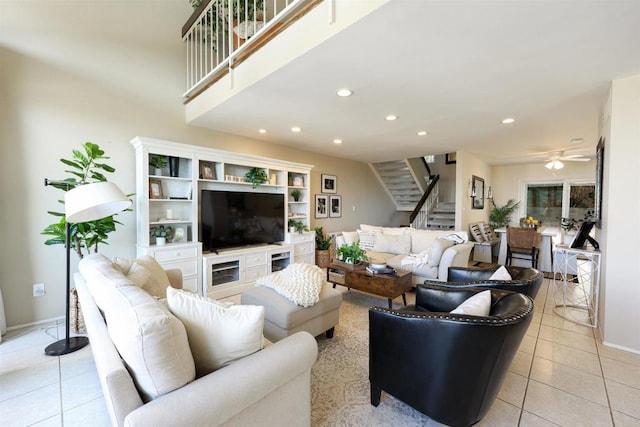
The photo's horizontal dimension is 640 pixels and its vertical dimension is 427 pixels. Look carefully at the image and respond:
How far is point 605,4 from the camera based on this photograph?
155 cm

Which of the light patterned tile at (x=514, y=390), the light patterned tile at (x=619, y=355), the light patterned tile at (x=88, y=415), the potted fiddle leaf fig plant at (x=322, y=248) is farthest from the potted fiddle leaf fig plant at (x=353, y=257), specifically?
the light patterned tile at (x=88, y=415)

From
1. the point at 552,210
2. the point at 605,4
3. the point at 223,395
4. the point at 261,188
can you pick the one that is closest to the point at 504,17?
the point at 605,4

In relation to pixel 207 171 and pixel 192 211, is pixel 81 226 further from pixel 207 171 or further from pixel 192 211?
pixel 207 171

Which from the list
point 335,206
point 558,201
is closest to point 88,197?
point 335,206

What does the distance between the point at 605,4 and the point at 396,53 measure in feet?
3.77

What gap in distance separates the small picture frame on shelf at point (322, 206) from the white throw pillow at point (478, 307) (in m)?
4.38

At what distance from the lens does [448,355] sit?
1382mm

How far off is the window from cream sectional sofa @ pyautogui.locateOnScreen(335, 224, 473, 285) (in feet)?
14.6

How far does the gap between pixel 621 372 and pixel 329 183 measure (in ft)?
16.3

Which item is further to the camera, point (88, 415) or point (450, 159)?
point (450, 159)

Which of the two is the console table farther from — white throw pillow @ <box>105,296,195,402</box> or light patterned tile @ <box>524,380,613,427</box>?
white throw pillow @ <box>105,296,195,402</box>

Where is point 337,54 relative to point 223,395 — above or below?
above

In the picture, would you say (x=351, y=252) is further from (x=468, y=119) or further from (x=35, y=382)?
(x=35, y=382)

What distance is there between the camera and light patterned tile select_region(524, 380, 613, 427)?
166 cm
